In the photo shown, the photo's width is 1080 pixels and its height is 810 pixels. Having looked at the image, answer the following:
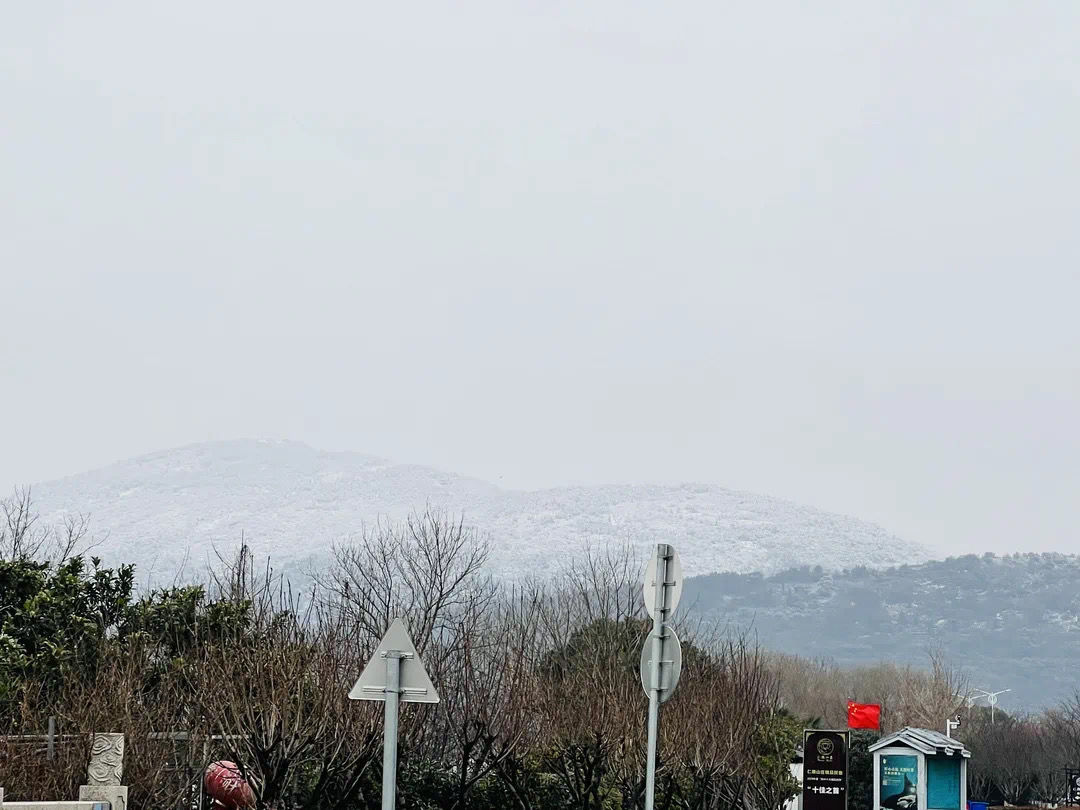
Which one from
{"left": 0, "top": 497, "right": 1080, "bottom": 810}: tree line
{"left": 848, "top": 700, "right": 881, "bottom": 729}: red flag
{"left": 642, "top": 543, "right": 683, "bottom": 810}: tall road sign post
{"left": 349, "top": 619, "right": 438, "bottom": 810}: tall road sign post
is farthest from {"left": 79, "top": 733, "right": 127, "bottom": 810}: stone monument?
{"left": 848, "top": 700, "right": 881, "bottom": 729}: red flag

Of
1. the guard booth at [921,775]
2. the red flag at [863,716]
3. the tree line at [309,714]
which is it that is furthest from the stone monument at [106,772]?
the red flag at [863,716]

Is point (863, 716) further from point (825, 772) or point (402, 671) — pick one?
point (402, 671)

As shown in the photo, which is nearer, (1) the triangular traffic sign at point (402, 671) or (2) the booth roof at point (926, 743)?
(1) the triangular traffic sign at point (402, 671)

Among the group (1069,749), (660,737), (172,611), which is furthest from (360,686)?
(1069,749)

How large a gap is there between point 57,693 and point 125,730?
19.9 feet

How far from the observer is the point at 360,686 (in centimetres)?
1075

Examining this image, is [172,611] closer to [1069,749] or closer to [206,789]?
[206,789]

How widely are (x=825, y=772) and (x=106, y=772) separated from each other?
15.9 metres

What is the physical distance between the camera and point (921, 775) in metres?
32.3

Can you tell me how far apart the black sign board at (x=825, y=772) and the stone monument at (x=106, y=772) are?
50.4 ft

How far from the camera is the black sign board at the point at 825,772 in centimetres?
2964

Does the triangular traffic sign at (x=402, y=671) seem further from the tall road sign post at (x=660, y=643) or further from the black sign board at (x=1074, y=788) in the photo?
the black sign board at (x=1074, y=788)

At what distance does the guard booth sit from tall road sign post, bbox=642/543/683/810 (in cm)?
2070

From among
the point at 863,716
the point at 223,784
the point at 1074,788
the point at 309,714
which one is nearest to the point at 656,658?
the point at 309,714
